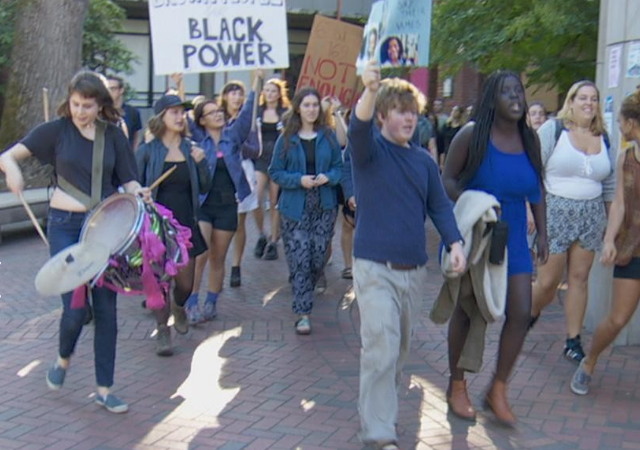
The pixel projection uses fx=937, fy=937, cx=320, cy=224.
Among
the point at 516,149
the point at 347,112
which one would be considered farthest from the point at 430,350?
the point at 347,112

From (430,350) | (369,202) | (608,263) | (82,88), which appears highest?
(82,88)

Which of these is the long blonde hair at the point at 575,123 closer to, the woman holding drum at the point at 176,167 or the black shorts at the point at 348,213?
the black shorts at the point at 348,213

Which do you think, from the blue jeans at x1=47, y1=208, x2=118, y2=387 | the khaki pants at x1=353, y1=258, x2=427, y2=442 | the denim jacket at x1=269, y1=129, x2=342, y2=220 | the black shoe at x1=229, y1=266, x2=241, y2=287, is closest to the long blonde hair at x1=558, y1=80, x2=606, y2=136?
the denim jacket at x1=269, y1=129, x2=342, y2=220

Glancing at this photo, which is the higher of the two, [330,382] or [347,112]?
[347,112]

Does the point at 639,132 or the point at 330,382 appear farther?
the point at 330,382

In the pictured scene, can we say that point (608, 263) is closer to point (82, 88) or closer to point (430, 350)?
point (430, 350)

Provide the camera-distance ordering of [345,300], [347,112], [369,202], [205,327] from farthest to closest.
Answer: [347,112]
[345,300]
[205,327]
[369,202]

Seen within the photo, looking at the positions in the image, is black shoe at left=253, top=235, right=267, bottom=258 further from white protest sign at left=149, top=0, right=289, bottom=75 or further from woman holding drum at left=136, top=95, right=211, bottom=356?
woman holding drum at left=136, top=95, right=211, bottom=356

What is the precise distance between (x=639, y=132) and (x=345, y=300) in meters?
3.47

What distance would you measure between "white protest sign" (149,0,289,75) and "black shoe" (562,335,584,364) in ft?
10.5

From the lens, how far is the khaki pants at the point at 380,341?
457cm

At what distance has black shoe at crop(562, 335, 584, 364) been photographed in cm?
628

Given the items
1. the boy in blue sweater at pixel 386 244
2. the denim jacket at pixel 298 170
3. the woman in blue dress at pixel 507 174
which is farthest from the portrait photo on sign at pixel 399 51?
the denim jacket at pixel 298 170

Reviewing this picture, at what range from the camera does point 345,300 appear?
831cm
